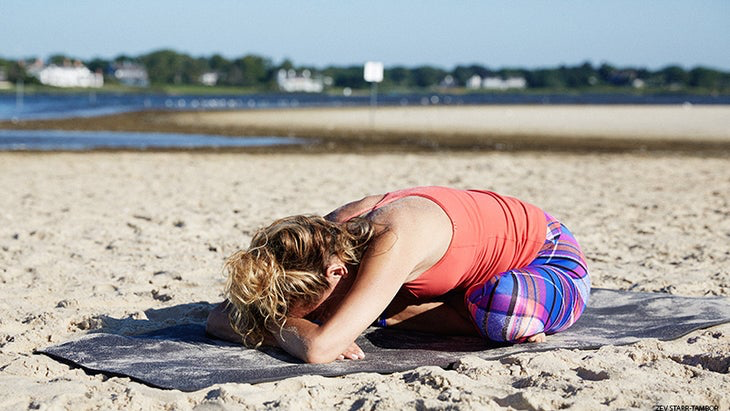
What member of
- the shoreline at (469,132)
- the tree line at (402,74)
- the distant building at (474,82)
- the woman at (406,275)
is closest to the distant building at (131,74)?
the tree line at (402,74)

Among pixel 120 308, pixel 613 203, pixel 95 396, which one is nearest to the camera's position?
pixel 95 396

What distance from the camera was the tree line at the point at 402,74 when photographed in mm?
129500

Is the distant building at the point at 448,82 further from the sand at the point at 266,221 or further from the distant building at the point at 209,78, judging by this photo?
the sand at the point at 266,221

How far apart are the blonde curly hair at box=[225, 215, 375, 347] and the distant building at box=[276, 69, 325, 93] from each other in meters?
126

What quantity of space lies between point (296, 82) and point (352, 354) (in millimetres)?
130466

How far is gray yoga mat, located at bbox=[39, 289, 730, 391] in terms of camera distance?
3.05m

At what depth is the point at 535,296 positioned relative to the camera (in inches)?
129

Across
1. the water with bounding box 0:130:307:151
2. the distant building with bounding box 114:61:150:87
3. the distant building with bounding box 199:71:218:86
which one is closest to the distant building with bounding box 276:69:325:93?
the distant building with bounding box 199:71:218:86

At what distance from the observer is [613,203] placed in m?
7.59

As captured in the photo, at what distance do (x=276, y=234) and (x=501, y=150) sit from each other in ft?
40.2

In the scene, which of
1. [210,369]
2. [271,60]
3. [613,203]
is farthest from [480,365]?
[271,60]

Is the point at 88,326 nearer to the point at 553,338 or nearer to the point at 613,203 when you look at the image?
the point at 553,338

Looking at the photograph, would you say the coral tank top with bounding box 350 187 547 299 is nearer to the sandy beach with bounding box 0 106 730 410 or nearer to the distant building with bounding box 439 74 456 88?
the sandy beach with bounding box 0 106 730 410

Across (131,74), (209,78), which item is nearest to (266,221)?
(209,78)
